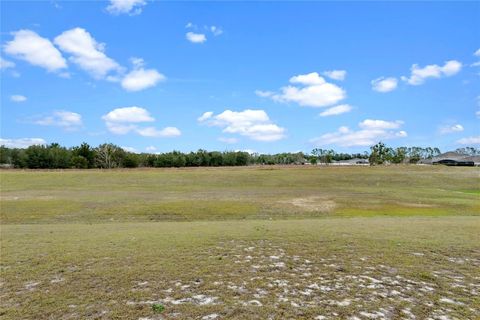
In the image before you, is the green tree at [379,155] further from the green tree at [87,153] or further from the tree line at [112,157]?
the green tree at [87,153]

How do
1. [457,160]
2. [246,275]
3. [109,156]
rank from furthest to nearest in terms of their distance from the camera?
[457,160] → [109,156] → [246,275]

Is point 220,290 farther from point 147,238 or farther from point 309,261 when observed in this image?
point 147,238

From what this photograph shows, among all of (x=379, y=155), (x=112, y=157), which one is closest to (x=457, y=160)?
(x=379, y=155)

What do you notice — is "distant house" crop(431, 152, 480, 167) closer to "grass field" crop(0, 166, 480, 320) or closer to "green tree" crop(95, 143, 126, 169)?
"green tree" crop(95, 143, 126, 169)

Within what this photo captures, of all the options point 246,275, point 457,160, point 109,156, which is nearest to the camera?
point 246,275

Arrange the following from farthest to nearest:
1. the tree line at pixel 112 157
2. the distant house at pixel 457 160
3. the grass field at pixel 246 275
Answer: the distant house at pixel 457 160
the tree line at pixel 112 157
the grass field at pixel 246 275

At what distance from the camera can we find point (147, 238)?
12969mm

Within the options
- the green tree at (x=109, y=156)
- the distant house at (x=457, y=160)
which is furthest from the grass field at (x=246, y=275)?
the distant house at (x=457, y=160)

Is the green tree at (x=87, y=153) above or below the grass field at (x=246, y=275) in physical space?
above

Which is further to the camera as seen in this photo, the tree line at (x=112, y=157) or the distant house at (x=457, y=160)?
the distant house at (x=457, y=160)

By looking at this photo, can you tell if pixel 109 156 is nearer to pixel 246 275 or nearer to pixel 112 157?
pixel 112 157

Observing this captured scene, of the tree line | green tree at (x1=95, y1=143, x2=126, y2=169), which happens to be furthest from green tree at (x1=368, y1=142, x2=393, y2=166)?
green tree at (x1=95, y1=143, x2=126, y2=169)

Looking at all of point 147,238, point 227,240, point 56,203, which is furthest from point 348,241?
point 56,203

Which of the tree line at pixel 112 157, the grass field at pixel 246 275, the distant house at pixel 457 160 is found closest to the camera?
the grass field at pixel 246 275
